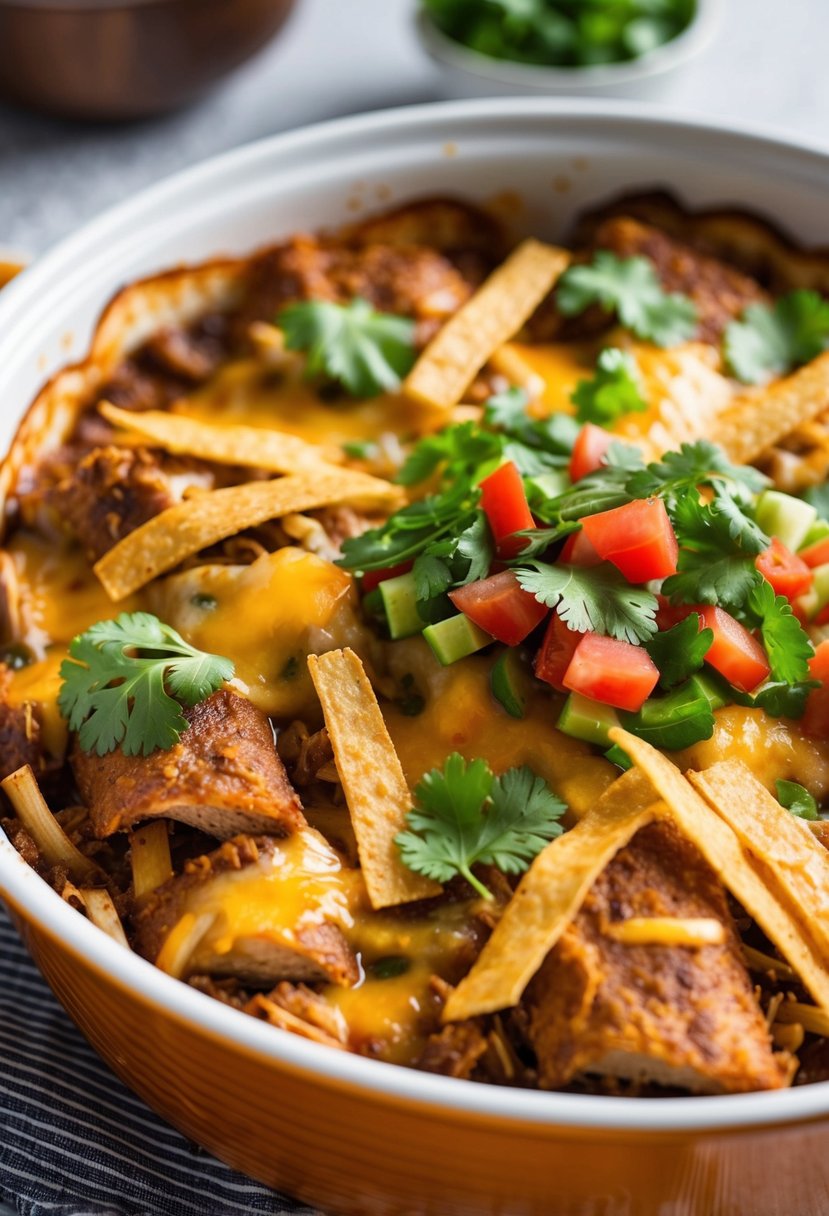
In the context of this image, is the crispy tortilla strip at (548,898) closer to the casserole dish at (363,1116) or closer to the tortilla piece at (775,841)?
the tortilla piece at (775,841)

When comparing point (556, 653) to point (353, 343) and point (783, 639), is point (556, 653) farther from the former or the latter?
point (353, 343)

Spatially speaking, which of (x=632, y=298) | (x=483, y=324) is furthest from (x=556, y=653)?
(x=632, y=298)

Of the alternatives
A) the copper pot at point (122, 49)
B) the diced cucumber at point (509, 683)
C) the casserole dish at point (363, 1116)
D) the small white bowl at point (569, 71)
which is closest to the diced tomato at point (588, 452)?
the diced cucumber at point (509, 683)

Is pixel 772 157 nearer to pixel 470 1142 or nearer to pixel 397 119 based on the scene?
pixel 397 119

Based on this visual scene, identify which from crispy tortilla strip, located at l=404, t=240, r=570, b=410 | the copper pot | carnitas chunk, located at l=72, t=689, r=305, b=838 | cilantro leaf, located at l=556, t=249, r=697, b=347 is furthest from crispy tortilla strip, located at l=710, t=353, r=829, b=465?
the copper pot

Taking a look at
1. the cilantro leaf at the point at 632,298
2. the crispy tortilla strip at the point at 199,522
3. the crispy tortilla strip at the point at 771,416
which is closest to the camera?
the crispy tortilla strip at the point at 199,522

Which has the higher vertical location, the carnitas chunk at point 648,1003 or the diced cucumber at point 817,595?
the diced cucumber at point 817,595
